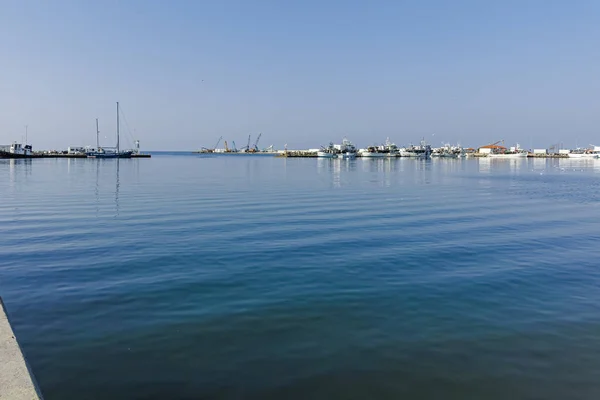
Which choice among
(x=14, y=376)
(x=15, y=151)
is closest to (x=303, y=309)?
(x=14, y=376)

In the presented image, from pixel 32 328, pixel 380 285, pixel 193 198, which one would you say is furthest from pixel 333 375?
pixel 193 198

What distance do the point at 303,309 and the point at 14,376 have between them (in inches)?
246

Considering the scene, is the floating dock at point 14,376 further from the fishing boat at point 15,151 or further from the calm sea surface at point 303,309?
the fishing boat at point 15,151

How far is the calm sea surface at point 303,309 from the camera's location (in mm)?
7508

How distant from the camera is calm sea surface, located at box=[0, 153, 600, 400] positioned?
296 inches

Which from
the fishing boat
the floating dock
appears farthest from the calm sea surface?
the fishing boat

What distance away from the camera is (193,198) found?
37188 mm

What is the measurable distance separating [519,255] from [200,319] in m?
13.1

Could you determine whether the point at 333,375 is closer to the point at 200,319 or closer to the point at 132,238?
the point at 200,319

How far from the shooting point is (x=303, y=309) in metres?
10.8

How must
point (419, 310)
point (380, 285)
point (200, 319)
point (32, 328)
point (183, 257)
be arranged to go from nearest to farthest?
1. point (32, 328)
2. point (200, 319)
3. point (419, 310)
4. point (380, 285)
5. point (183, 257)

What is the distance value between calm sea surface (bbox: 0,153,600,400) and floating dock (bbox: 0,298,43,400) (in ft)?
2.80

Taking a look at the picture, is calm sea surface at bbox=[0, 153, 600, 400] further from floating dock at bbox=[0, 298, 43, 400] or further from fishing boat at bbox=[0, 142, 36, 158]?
fishing boat at bbox=[0, 142, 36, 158]

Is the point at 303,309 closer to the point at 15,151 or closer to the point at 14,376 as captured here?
the point at 14,376
